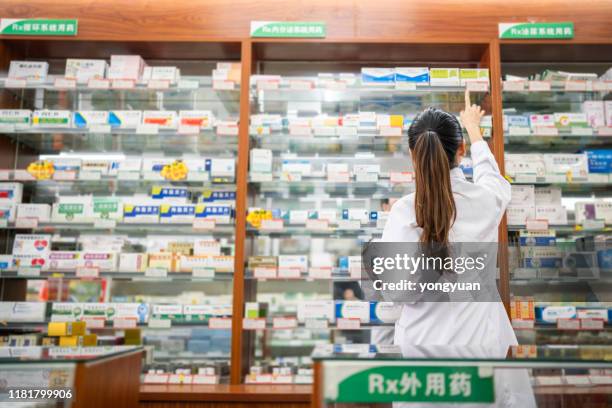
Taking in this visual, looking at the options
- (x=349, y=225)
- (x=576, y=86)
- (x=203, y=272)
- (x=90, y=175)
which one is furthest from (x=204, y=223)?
(x=576, y=86)

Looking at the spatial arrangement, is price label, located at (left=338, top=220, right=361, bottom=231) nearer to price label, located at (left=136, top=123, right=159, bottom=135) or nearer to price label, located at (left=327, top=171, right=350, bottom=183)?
price label, located at (left=327, top=171, right=350, bottom=183)

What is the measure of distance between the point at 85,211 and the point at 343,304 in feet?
6.36

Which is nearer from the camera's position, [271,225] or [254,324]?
[254,324]

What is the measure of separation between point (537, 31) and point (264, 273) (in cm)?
260

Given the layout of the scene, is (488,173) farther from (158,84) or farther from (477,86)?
(158,84)

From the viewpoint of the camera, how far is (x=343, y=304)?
11.1ft

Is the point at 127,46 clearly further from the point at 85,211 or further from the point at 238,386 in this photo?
the point at 238,386

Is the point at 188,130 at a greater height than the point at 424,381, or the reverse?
the point at 188,130

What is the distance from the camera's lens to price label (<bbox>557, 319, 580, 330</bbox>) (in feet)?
10.8

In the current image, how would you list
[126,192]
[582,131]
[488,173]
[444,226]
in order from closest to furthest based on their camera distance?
[444,226] < [488,173] < [582,131] < [126,192]

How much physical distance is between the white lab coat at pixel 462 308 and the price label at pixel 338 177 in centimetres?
171

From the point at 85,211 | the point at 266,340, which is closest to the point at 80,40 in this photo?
the point at 85,211

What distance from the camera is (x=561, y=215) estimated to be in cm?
349

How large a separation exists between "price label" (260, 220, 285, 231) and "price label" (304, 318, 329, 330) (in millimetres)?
660
